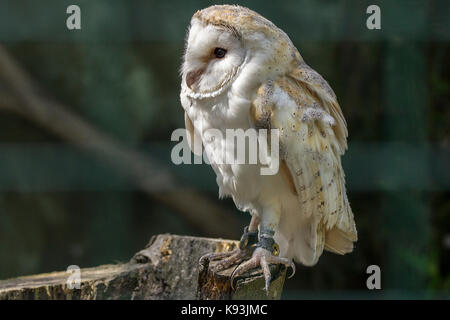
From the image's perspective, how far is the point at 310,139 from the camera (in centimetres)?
123

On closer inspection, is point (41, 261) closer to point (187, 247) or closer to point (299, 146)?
point (187, 247)

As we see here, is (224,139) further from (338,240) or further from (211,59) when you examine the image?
(338,240)

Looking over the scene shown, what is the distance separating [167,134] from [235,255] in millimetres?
872

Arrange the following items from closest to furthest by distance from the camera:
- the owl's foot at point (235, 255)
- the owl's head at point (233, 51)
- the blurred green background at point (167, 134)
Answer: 1. the owl's head at point (233, 51)
2. the owl's foot at point (235, 255)
3. the blurred green background at point (167, 134)

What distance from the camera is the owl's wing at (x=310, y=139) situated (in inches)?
46.6

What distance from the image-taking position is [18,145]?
2.00 m

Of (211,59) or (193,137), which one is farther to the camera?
(193,137)

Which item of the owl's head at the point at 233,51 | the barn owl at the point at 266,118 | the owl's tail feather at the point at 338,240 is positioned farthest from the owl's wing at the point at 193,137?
the owl's tail feather at the point at 338,240

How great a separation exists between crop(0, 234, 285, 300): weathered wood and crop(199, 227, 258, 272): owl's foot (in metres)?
0.08

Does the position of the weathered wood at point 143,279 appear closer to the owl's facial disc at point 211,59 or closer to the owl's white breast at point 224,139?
the owl's white breast at point 224,139

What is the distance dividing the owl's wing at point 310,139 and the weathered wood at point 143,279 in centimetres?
31

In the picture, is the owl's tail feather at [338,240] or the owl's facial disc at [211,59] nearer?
the owl's facial disc at [211,59]

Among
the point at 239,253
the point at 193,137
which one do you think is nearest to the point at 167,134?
the point at 193,137

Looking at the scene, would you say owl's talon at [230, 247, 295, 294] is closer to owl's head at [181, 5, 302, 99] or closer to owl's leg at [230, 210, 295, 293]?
owl's leg at [230, 210, 295, 293]
